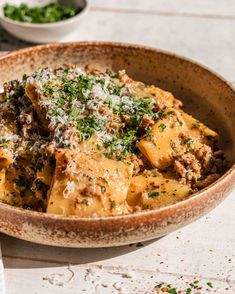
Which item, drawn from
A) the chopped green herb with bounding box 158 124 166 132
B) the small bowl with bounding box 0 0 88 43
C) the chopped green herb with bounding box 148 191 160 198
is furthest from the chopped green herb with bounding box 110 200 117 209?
the small bowl with bounding box 0 0 88 43

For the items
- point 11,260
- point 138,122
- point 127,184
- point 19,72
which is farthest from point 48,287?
point 19,72

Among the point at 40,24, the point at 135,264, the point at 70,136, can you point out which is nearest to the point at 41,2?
the point at 40,24

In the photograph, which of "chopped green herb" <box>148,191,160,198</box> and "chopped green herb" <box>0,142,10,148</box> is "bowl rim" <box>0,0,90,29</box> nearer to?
"chopped green herb" <box>0,142,10,148</box>

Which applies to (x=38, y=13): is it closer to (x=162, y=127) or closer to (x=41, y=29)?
(x=41, y=29)

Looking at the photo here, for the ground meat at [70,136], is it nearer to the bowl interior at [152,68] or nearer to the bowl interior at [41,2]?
the bowl interior at [152,68]

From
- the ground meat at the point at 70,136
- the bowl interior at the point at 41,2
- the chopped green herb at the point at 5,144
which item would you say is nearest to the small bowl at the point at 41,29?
the bowl interior at the point at 41,2
